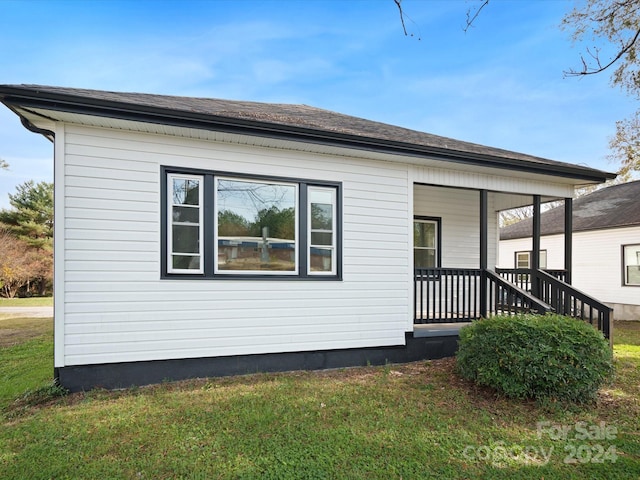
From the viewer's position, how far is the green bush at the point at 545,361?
149 inches

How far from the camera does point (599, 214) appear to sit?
13.6 metres

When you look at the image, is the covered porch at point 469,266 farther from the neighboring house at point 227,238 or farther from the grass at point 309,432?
the grass at point 309,432

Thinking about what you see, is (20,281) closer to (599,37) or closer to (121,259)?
(121,259)

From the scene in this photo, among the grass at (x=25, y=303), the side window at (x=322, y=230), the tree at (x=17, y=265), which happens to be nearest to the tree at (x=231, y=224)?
the side window at (x=322, y=230)

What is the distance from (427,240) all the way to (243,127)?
17.6 feet

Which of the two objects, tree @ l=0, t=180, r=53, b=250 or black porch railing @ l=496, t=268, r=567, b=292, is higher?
tree @ l=0, t=180, r=53, b=250

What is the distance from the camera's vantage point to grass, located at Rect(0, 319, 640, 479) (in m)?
2.66

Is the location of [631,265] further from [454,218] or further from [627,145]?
[454,218]

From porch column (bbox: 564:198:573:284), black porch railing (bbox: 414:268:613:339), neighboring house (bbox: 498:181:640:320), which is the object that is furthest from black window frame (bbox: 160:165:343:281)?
neighboring house (bbox: 498:181:640:320)

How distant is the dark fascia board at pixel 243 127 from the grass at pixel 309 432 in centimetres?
343

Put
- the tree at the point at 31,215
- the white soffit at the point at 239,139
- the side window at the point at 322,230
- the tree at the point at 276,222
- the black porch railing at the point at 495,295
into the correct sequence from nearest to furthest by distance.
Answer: the white soffit at the point at 239,139, the tree at the point at 276,222, the side window at the point at 322,230, the black porch railing at the point at 495,295, the tree at the point at 31,215

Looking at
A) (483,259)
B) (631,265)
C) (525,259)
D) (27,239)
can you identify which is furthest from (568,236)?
(27,239)

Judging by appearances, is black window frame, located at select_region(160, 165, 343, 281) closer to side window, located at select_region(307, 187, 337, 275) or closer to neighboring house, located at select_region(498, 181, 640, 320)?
side window, located at select_region(307, 187, 337, 275)

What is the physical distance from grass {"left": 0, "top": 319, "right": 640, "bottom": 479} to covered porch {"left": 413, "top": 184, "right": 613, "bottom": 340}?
184cm
